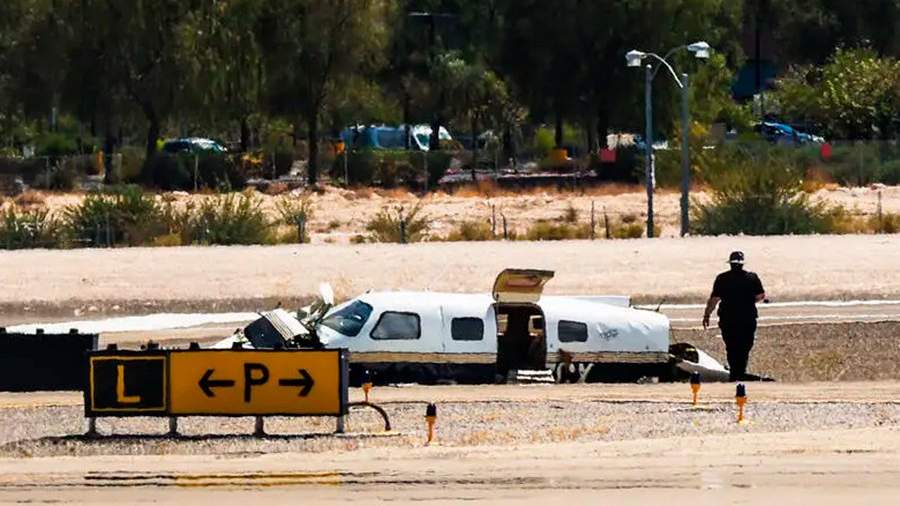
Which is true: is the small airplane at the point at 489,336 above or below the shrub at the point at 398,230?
below

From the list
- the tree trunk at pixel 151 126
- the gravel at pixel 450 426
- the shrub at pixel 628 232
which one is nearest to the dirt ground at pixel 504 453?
the gravel at pixel 450 426

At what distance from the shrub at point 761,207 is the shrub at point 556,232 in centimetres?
263

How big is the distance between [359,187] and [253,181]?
4.11 m

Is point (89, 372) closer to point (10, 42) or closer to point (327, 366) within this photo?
point (327, 366)

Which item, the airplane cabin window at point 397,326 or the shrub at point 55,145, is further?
the shrub at point 55,145

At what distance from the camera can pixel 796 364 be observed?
25.6 meters

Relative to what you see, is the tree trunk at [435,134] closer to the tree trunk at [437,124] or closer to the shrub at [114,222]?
the tree trunk at [437,124]

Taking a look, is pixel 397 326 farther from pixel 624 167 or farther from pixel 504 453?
pixel 624 167

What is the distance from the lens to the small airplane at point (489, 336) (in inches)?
856

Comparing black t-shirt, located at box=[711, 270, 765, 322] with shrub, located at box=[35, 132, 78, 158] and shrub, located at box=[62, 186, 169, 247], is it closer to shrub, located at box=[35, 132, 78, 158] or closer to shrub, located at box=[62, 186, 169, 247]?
shrub, located at box=[62, 186, 169, 247]

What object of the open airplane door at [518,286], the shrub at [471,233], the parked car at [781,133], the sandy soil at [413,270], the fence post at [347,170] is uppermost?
the parked car at [781,133]

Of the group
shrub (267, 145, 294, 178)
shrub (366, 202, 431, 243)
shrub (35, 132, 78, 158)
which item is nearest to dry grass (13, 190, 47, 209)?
shrub (267, 145, 294, 178)

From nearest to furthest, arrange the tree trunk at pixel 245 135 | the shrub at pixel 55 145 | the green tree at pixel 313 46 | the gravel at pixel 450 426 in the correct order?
the gravel at pixel 450 426 < the green tree at pixel 313 46 < the tree trunk at pixel 245 135 < the shrub at pixel 55 145

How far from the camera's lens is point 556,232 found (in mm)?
44469
